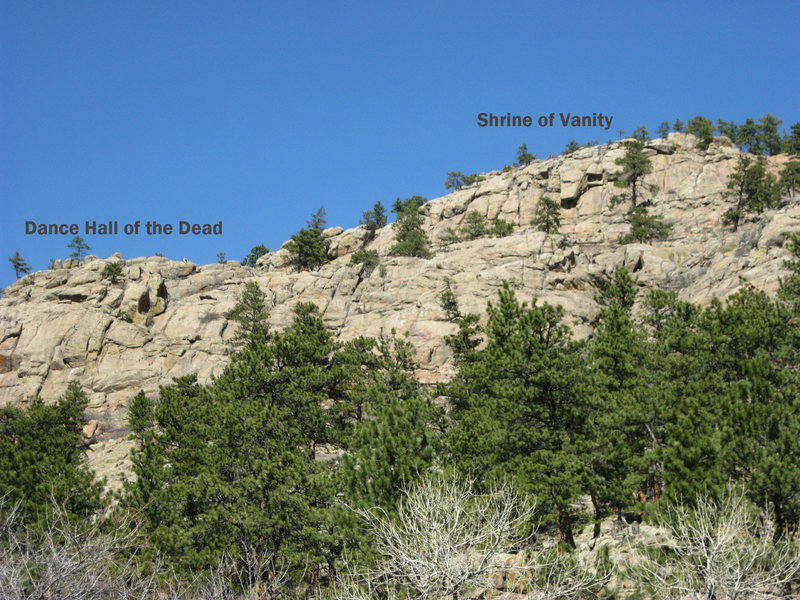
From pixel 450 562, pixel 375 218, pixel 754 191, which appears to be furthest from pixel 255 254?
pixel 450 562

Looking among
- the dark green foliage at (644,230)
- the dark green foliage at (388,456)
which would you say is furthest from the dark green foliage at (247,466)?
the dark green foliage at (644,230)

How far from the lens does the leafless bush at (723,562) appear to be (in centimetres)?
1402

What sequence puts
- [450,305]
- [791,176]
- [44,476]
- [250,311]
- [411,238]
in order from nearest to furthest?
1. [44,476]
2. [450,305]
3. [250,311]
4. [411,238]
5. [791,176]

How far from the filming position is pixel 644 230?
66.7 m

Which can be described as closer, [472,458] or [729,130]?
[472,458]

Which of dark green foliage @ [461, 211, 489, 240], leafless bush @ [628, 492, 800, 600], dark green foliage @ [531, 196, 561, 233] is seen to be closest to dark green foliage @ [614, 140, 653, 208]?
dark green foliage @ [531, 196, 561, 233]

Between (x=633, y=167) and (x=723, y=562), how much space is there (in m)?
73.7

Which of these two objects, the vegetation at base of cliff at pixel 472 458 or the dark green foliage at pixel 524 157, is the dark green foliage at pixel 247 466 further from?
the dark green foliage at pixel 524 157

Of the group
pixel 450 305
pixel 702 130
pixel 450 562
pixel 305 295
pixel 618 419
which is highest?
pixel 702 130

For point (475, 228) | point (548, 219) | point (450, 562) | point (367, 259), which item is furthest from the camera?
point (475, 228)

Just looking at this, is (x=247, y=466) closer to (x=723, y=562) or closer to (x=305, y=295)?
(x=723, y=562)

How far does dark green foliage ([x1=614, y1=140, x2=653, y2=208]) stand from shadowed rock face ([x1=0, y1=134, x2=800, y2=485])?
7027 mm

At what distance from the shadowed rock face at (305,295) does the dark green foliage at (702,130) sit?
19.6 meters

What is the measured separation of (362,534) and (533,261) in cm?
4104
